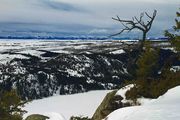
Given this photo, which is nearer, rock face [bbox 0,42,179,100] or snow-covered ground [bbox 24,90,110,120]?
snow-covered ground [bbox 24,90,110,120]

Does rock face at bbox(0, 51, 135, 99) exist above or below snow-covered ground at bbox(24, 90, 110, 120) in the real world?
above

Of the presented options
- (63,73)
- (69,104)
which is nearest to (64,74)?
(63,73)

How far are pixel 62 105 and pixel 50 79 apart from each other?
18039mm

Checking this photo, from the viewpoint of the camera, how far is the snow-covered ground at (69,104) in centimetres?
7822

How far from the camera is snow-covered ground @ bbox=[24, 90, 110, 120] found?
78.2 m

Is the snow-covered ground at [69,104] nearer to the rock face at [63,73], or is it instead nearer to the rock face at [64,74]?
the rock face at [64,74]

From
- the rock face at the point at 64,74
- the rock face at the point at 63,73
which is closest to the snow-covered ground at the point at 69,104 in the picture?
the rock face at the point at 64,74

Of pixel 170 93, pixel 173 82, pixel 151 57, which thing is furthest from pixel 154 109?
pixel 151 57

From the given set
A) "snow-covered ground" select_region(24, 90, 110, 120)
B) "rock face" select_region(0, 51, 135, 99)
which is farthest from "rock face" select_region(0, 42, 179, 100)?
"snow-covered ground" select_region(24, 90, 110, 120)

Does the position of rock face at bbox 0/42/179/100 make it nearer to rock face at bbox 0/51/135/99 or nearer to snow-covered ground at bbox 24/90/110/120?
rock face at bbox 0/51/135/99

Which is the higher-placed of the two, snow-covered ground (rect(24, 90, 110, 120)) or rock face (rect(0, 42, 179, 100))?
rock face (rect(0, 42, 179, 100))

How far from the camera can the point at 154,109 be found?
1198 cm

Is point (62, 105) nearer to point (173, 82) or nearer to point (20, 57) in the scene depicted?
point (20, 57)

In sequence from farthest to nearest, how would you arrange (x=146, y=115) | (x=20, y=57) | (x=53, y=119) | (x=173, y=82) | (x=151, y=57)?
(x=20, y=57) < (x=53, y=119) < (x=151, y=57) < (x=173, y=82) < (x=146, y=115)
